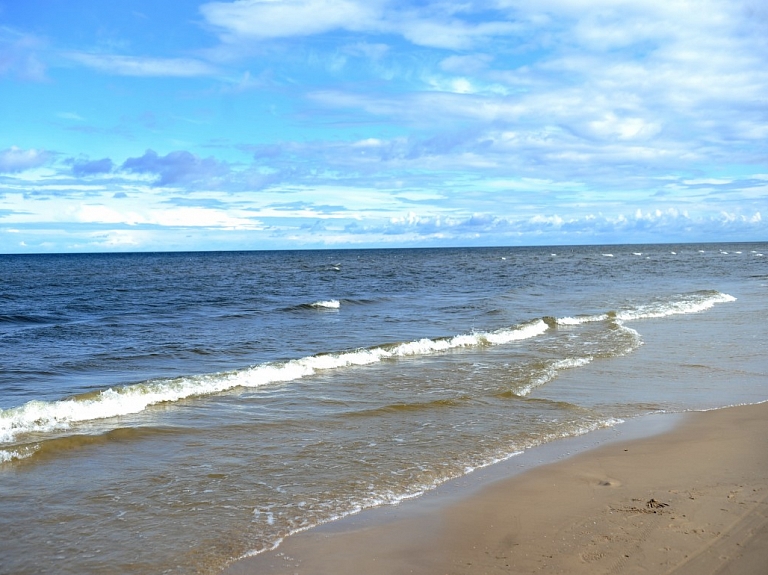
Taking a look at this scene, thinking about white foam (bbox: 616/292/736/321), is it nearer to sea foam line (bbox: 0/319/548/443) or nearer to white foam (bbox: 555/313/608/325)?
white foam (bbox: 555/313/608/325)

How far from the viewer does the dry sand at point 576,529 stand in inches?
203

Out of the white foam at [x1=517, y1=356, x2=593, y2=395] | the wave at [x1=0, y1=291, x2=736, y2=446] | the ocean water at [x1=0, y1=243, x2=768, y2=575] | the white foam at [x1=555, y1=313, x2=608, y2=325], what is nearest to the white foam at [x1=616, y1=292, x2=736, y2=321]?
the ocean water at [x1=0, y1=243, x2=768, y2=575]

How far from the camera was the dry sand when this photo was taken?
5160mm

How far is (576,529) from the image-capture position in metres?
5.83

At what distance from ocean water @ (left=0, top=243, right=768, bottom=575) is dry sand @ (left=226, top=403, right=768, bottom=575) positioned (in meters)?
0.55

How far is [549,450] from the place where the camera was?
8.53 metres

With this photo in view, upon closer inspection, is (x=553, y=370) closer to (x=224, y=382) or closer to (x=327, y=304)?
(x=224, y=382)

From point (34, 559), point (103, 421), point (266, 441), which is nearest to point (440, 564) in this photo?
point (34, 559)

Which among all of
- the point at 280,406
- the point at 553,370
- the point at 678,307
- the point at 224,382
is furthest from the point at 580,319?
the point at 280,406

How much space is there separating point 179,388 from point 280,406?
7.25 ft

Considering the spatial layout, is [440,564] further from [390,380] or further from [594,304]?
[594,304]

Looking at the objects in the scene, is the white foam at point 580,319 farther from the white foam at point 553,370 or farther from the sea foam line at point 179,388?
the white foam at point 553,370

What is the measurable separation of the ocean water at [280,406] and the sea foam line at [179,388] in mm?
44

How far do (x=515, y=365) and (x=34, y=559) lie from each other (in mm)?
10838
